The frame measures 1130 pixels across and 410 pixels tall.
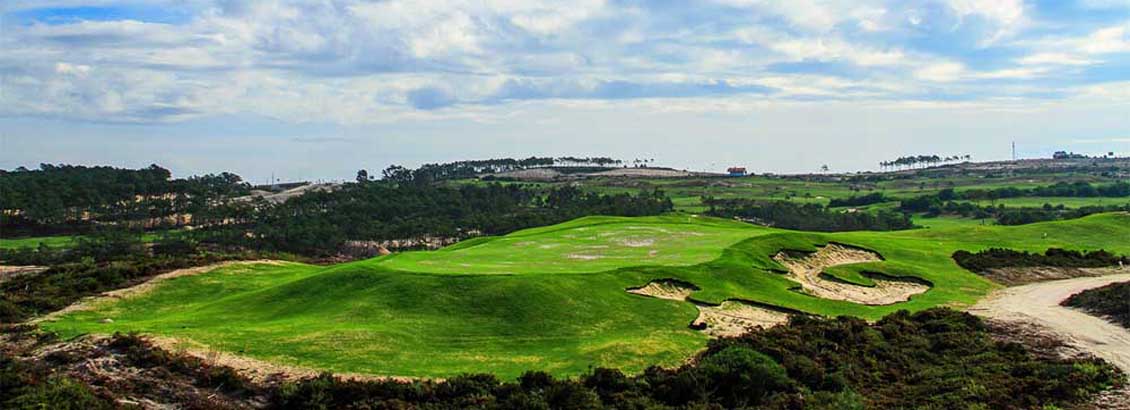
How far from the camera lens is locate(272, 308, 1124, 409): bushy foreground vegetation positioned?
25047mm

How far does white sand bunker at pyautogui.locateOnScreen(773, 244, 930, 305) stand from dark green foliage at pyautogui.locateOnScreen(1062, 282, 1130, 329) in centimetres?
787

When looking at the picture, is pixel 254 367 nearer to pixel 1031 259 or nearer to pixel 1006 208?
pixel 1031 259

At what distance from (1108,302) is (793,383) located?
75.1 ft

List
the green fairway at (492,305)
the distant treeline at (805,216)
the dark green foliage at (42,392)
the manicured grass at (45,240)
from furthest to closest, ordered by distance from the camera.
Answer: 1. the distant treeline at (805,216)
2. the manicured grass at (45,240)
3. the green fairway at (492,305)
4. the dark green foliage at (42,392)

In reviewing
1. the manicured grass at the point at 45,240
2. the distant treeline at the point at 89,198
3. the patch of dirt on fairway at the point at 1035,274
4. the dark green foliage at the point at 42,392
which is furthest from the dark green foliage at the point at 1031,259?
the distant treeline at the point at 89,198

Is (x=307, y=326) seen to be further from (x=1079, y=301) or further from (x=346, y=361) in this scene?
(x=1079, y=301)

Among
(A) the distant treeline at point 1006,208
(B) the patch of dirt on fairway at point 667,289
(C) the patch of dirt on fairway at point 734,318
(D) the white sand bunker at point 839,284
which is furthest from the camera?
(A) the distant treeline at point 1006,208

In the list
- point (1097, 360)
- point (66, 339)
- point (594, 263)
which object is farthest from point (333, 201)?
point (1097, 360)

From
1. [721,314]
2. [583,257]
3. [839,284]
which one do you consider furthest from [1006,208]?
[721,314]

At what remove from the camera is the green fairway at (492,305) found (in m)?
29.4

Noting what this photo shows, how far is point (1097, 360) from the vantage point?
29.4m

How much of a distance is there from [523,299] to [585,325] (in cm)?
313

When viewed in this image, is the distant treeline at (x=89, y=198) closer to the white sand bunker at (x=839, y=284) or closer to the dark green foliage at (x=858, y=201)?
the white sand bunker at (x=839, y=284)

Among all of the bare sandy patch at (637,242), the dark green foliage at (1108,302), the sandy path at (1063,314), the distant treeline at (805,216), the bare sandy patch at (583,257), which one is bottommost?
the distant treeline at (805,216)
